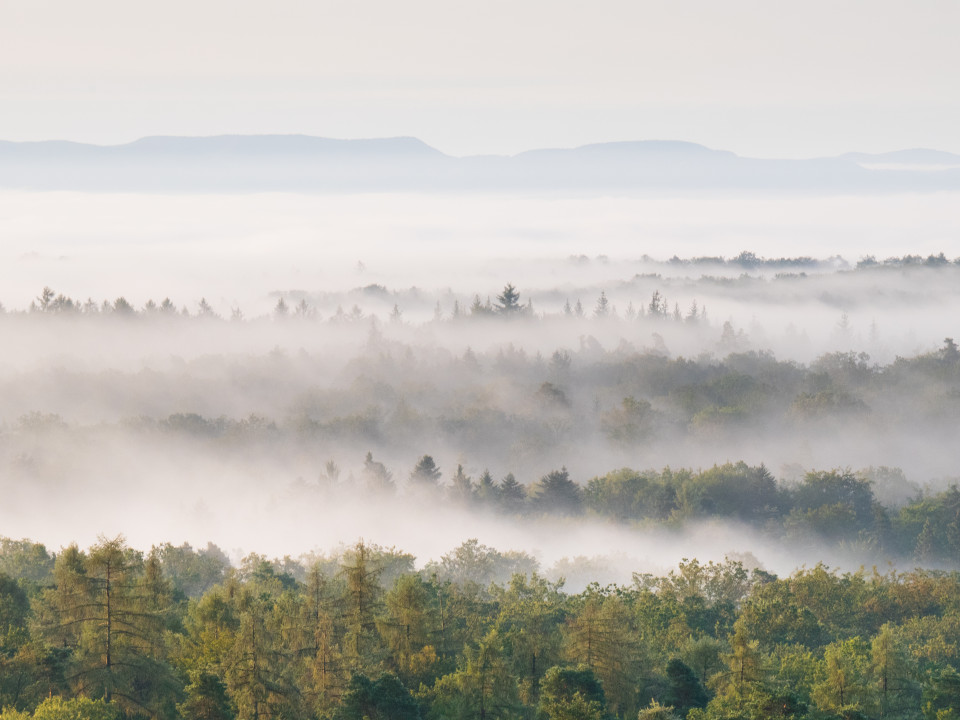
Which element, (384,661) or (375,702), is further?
(384,661)

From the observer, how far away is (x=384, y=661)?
60000 millimetres

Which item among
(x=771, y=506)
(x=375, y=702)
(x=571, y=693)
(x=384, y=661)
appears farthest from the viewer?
(x=771, y=506)

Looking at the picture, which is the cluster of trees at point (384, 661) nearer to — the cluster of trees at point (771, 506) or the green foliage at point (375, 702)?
the green foliage at point (375, 702)

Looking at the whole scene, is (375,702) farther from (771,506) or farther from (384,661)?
(771,506)

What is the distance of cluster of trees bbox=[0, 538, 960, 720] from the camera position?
5178 centimetres

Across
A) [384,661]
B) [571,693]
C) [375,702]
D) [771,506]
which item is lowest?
[771,506]

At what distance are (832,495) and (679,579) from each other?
97.4 metres

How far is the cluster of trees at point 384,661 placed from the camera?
51.8m

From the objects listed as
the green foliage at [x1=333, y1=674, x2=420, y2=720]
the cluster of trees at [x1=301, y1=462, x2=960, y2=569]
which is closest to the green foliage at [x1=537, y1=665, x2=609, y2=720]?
the green foliage at [x1=333, y1=674, x2=420, y2=720]

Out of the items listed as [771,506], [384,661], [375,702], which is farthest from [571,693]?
[771,506]

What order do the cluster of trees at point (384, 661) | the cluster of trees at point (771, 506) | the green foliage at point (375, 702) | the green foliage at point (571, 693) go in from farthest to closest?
1. the cluster of trees at point (771, 506)
2. the cluster of trees at point (384, 661)
3. the green foliage at point (571, 693)
4. the green foliage at point (375, 702)

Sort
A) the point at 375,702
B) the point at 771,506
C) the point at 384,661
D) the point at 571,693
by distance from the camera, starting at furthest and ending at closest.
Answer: the point at 771,506
the point at 384,661
the point at 571,693
the point at 375,702

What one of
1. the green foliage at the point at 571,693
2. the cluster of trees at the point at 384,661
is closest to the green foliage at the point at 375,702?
the cluster of trees at the point at 384,661

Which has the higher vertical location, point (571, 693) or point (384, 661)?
point (571, 693)
